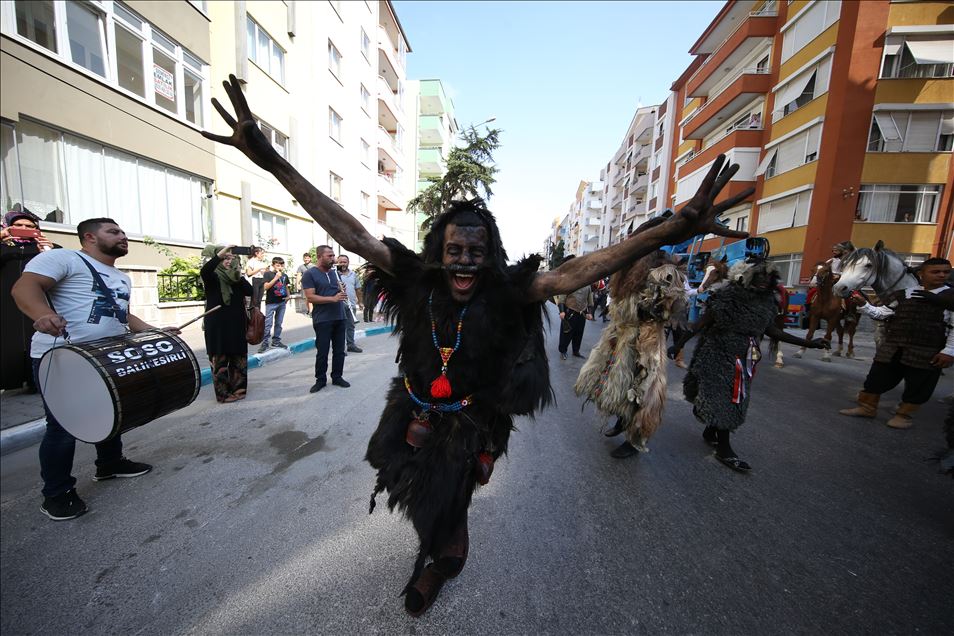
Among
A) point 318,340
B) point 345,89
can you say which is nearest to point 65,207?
point 318,340

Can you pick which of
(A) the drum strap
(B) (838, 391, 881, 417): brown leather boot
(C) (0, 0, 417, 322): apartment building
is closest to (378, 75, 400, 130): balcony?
(C) (0, 0, 417, 322): apartment building

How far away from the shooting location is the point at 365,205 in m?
21.6

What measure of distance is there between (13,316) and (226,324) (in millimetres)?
1933

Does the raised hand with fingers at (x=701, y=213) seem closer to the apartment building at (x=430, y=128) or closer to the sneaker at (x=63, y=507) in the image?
the sneaker at (x=63, y=507)

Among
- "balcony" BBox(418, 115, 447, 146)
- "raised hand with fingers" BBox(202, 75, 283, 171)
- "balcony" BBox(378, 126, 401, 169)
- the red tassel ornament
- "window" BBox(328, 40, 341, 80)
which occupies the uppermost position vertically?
"balcony" BBox(418, 115, 447, 146)

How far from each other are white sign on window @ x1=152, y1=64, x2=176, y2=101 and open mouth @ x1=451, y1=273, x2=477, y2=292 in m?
12.5

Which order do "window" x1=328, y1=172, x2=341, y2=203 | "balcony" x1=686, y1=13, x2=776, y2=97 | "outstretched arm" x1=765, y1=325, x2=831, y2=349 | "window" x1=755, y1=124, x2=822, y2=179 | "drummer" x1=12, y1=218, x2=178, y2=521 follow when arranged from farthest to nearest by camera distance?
"balcony" x1=686, y1=13, x2=776, y2=97 → "window" x1=328, y1=172, x2=341, y2=203 → "window" x1=755, y1=124, x2=822, y2=179 → "outstretched arm" x1=765, y1=325, x2=831, y2=349 → "drummer" x1=12, y1=218, x2=178, y2=521

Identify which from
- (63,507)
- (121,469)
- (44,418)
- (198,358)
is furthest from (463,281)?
(198,358)

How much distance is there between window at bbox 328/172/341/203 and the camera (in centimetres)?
1718

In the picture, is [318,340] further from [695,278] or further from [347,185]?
[347,185]

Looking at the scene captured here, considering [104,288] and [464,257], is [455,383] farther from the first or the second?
[104,288]

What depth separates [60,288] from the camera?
2543 mm

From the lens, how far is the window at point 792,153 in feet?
50.7

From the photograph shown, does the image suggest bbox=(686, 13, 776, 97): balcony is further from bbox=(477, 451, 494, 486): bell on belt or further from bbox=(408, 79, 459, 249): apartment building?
bbox=(477, 451, 494, 486): bell on belt
